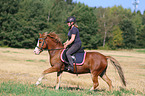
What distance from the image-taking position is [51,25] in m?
71.2

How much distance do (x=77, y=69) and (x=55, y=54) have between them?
1.37 meters

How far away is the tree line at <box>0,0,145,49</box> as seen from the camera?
64750 millimetres

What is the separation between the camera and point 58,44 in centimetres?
978

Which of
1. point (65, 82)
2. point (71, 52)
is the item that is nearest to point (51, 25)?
point (65, 82)

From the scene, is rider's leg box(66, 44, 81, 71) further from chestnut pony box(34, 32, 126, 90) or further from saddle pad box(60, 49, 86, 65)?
chestnut pony box(34, 32, 126, 90)

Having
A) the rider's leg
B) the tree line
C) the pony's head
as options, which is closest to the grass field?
the rider's leg

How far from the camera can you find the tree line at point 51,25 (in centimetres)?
6475

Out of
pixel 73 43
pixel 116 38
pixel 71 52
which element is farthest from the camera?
pixel 116 38

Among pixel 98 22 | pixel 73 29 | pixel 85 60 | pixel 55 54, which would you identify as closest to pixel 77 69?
pixel 85 60

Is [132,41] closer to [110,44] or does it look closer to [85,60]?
[110,44]

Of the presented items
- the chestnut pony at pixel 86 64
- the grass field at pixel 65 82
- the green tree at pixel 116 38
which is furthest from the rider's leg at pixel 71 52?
the green tree at pixel 116 38

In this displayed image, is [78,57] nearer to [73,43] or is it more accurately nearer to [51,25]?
[73,43]

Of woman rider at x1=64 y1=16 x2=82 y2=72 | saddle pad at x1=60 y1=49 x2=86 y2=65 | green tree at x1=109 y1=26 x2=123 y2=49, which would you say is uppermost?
woman rider at x1=64 y1=16 x2=82 y2=72

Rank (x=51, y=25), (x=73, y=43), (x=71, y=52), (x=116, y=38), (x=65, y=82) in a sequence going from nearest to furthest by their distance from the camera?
1. (x=71, y=52)
2. (x=73, y=43)
3. (x=65, y=82)
4. (x=51, y=25)
5. (x=116, y=38)
